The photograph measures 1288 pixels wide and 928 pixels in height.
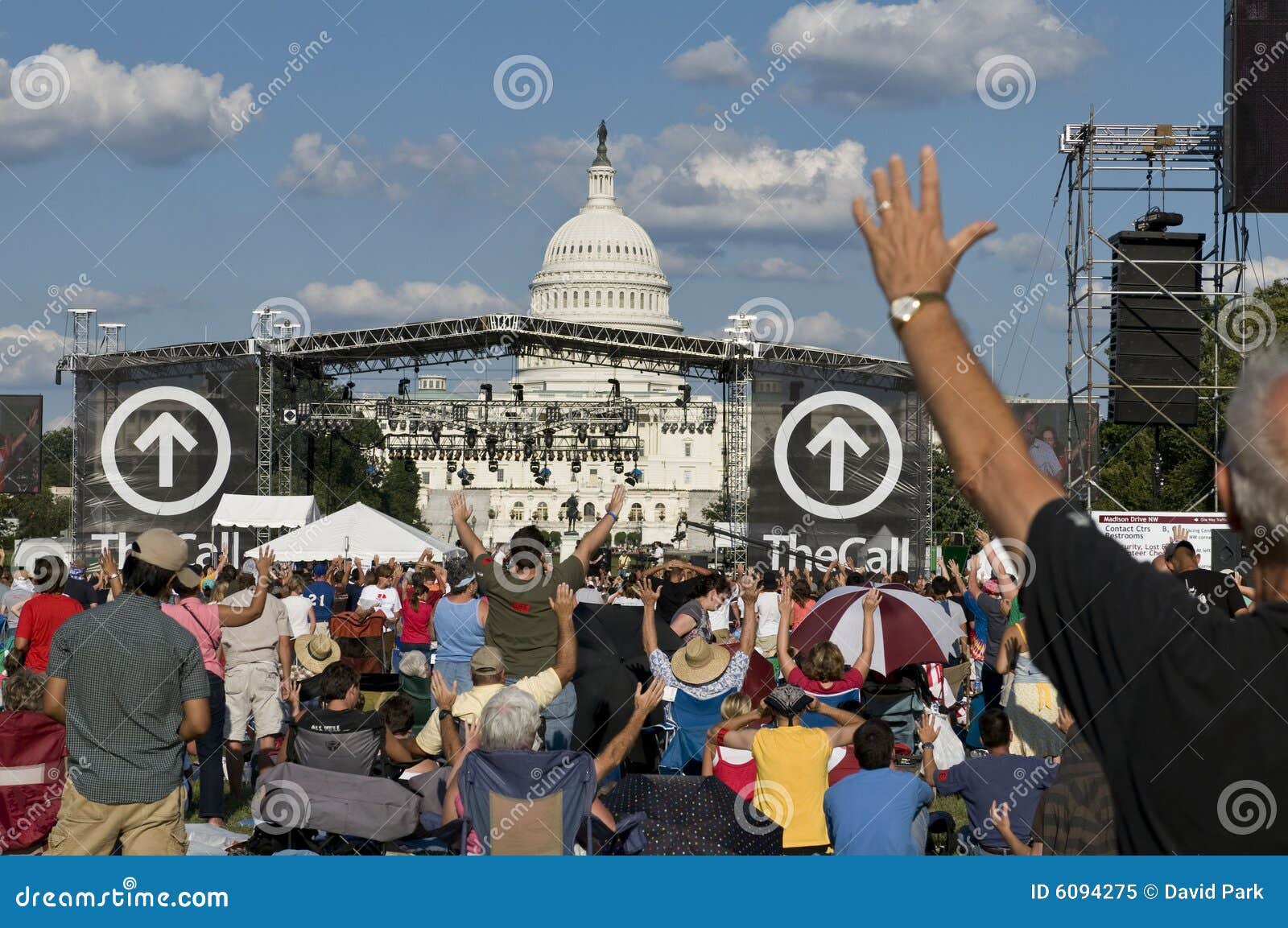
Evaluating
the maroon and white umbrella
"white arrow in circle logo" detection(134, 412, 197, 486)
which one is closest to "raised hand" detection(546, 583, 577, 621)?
the maroon and white umbrella

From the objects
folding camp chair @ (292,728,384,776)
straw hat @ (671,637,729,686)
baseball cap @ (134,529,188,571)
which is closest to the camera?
baseball cap @ (134,529,188,571)

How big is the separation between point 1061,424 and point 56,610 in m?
28.0

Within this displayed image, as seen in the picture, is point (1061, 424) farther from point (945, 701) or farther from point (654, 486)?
point (654, 486)

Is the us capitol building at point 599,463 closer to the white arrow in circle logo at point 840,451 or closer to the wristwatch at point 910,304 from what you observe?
the white arrow in circle logo at point 840,451

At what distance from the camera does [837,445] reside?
119 feet

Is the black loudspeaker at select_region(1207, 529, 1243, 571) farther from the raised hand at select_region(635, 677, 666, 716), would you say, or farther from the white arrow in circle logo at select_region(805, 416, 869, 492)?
the white arrow in circle logo at select_region(805, 416, 869, 492)

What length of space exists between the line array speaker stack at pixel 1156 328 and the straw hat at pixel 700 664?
44.1 ft

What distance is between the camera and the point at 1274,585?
178 centimetres

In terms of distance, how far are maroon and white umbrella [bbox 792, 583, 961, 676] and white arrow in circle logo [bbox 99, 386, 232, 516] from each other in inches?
1050

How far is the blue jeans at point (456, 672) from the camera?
36.4 feet

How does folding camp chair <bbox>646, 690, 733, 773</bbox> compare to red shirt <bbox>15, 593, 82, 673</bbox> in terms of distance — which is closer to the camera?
folding camp chair <bbox>646, 690, 733, 773</bbox>

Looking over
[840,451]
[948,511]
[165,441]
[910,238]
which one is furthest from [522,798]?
[948,511]

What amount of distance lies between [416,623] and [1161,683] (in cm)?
1456

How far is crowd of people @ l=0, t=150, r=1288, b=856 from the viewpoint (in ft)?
5.81
